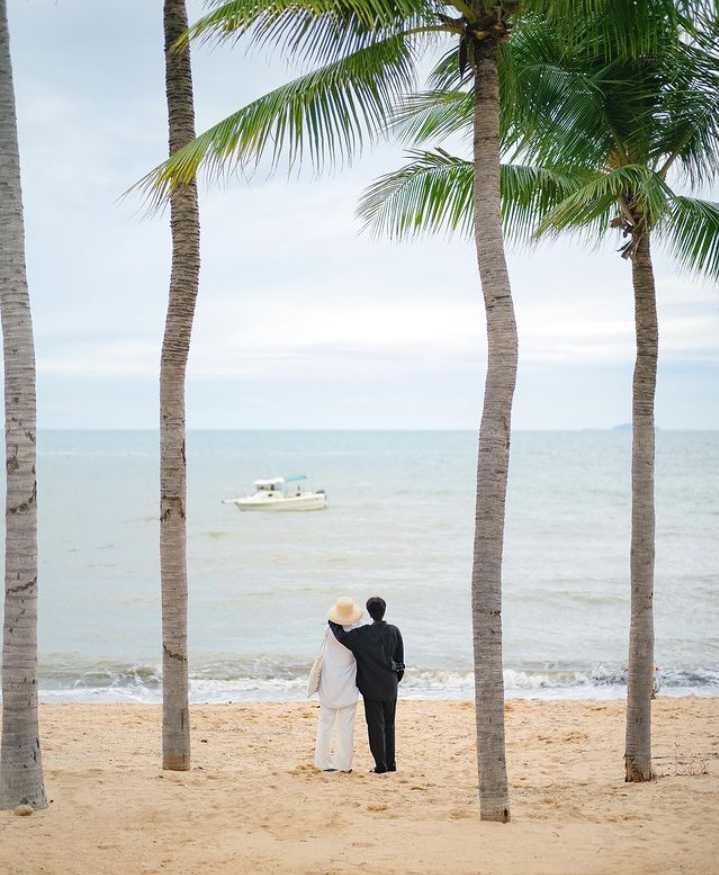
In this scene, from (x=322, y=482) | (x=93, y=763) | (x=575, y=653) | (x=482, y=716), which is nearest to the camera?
(x=482, y=716)

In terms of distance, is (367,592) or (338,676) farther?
(367,592)

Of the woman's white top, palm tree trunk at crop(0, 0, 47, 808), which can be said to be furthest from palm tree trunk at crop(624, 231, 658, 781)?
palm tree trunk at crop(0, 0, 47, 808)

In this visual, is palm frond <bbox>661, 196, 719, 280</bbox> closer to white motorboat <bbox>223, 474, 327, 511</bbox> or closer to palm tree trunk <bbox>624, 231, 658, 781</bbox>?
palm tree trunk <bbox>624, 231, 658, 781</bbox>

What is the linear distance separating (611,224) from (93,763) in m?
6.91

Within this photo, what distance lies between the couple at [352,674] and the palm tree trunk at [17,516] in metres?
2.69

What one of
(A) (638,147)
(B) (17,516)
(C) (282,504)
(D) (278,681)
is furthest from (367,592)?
(C) (282,504)

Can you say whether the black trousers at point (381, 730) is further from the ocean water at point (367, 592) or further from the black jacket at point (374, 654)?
the ocean water at point (367, 592)

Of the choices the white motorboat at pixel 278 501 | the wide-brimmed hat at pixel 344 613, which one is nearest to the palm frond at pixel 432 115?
the wide-brimmed hat at pixel 344 613

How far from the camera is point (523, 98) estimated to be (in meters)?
7.71

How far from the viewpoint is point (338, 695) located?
27.5 feet

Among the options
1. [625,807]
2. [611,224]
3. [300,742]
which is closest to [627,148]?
[611,224]

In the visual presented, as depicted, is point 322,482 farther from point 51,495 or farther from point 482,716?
point 482,716

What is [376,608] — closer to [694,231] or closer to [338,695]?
[338,695]

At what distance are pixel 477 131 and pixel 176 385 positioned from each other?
3.08 metres
